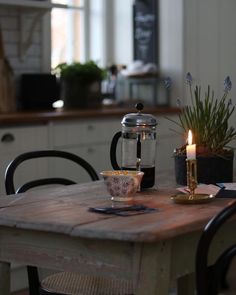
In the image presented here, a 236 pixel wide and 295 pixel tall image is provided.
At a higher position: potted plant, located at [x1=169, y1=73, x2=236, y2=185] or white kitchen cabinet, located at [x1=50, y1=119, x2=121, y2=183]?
potted plant, located at [x1=169, y1=73, x2=236, y2=185]

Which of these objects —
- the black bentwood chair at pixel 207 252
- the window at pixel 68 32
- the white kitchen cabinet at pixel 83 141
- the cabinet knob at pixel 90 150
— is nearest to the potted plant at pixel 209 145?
the black bentwood chair at pixel 207 252

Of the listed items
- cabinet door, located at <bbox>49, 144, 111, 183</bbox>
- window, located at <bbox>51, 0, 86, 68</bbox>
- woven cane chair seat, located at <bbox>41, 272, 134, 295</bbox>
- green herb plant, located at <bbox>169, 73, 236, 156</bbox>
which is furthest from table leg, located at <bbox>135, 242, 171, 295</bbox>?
window, located at <bbox>51, 0, 86, 68</bbox>

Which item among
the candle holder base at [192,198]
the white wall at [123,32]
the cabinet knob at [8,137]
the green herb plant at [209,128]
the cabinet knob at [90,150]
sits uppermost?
the white wall at [123,32]

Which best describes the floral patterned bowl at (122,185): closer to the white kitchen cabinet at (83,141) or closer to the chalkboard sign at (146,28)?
the white kitchen cabinet at (83,141)

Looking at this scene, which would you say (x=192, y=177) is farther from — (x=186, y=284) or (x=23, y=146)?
(x=23, y=146)

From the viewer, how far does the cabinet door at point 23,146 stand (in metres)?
4.23

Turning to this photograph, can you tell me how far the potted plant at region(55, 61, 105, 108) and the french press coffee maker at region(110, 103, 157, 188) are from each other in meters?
2.42

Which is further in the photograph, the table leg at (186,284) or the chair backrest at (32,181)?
the table leg at (186,284)

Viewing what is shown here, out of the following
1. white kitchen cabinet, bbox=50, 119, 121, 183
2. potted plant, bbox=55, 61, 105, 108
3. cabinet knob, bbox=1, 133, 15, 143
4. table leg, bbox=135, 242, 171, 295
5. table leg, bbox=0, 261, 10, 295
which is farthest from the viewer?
potted plant, bbox=55, 61, 105, 108

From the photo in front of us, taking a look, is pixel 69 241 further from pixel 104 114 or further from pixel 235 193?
pixel 104 114

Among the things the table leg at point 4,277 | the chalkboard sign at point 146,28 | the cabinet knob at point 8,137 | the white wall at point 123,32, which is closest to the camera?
the table leg at point 4,277

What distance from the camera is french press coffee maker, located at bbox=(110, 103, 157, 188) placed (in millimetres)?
2688

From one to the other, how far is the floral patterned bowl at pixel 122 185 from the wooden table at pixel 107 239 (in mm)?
42

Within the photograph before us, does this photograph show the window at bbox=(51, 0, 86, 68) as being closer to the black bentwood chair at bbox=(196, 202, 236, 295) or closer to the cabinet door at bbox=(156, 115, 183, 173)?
the cabinet door at bbox=(156, 115, 183, 173)
